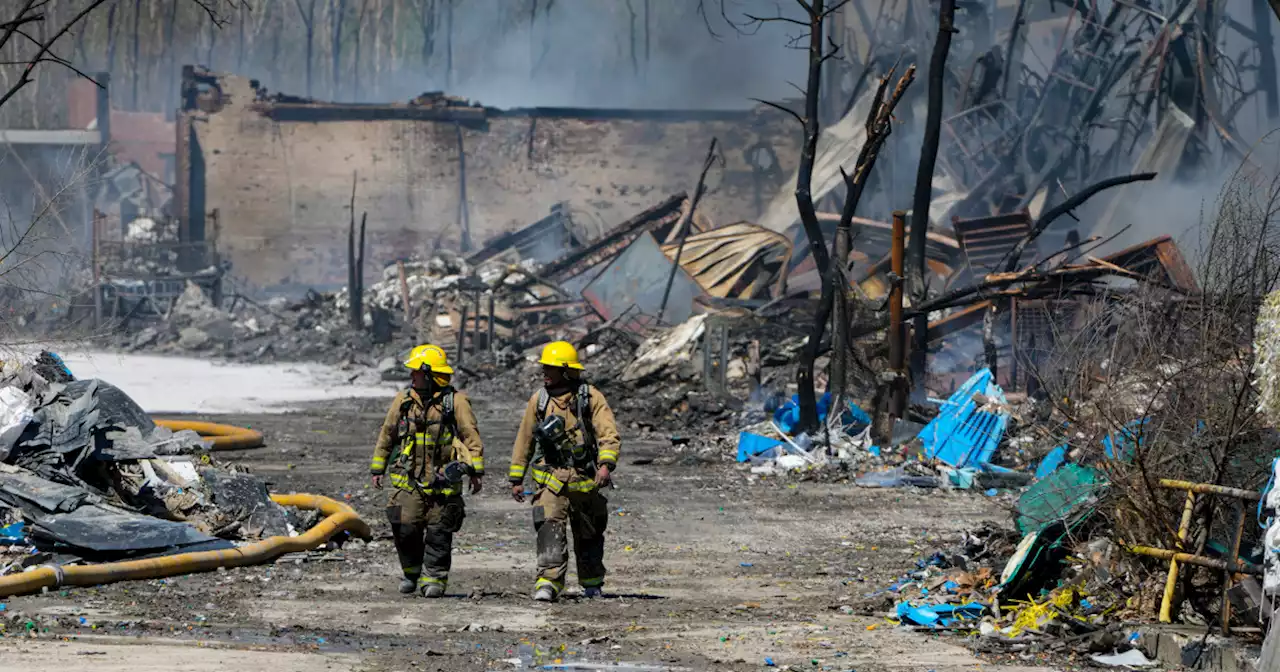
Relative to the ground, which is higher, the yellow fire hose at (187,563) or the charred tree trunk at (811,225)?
the charred tree trunk at (811,225)

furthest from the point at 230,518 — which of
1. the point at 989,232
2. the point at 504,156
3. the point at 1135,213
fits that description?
the point at 504,156

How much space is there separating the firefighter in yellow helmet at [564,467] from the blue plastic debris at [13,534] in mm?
3023

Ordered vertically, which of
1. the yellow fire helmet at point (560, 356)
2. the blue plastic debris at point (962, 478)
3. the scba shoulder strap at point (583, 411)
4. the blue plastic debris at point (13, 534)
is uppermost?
the yellow fire helmet at point (560, 356)

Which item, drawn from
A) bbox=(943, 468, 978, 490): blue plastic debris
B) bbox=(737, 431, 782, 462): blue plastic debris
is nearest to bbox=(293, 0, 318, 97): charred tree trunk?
bbox=(737, 431, 782, 462): blue plastic debris

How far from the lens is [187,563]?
9.04m

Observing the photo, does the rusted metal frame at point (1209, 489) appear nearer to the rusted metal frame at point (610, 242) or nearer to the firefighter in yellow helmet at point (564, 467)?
the firefighter in yellow helmet at point (564, 467)

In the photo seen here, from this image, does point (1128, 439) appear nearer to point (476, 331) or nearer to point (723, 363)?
point (723, 363)

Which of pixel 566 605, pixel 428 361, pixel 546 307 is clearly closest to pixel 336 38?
pixel 546 307

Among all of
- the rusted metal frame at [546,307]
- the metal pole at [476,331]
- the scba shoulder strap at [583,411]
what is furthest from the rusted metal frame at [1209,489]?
the rusted metal frame at [546,307]

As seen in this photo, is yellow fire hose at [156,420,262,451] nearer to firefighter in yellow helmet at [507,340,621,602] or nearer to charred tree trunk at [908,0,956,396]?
charred tree trunk at [908,0,956,396]

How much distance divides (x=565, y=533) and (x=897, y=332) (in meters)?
8.28

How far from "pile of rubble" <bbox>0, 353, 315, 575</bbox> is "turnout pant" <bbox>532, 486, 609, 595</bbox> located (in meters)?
2.29

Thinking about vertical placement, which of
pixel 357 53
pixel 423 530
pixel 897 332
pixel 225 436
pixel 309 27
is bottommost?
pixel 225 436

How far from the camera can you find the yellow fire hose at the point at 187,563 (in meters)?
8.13
